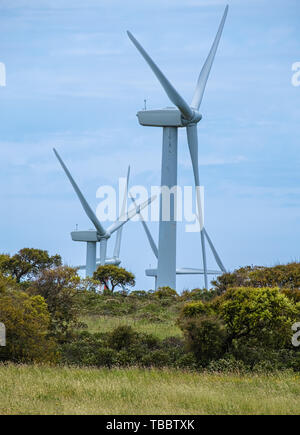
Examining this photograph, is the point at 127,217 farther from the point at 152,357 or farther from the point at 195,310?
the point at 152,357

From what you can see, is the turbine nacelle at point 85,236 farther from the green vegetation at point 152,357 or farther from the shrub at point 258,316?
the shrub at point 258,316

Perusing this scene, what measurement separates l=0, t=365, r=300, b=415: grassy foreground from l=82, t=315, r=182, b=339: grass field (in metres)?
13.6

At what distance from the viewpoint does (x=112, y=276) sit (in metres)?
78.1

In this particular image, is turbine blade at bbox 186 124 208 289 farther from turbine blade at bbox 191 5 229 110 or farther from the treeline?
the treeline

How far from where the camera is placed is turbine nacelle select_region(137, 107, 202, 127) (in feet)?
195

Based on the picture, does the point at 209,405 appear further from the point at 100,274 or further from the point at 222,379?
the point at 100,274

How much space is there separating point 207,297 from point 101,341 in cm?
2318

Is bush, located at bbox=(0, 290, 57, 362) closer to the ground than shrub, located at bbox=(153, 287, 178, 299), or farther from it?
closer to the ground

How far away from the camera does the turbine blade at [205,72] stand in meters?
55.6

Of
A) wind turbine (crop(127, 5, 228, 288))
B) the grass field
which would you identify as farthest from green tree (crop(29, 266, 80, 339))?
wind turbine (crop(127, 5, 228, 288))

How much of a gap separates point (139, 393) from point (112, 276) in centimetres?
5958

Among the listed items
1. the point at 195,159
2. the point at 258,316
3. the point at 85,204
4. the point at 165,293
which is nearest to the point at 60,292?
the point at 258,316

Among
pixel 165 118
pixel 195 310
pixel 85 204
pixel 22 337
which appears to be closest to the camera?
pixel 22 337
